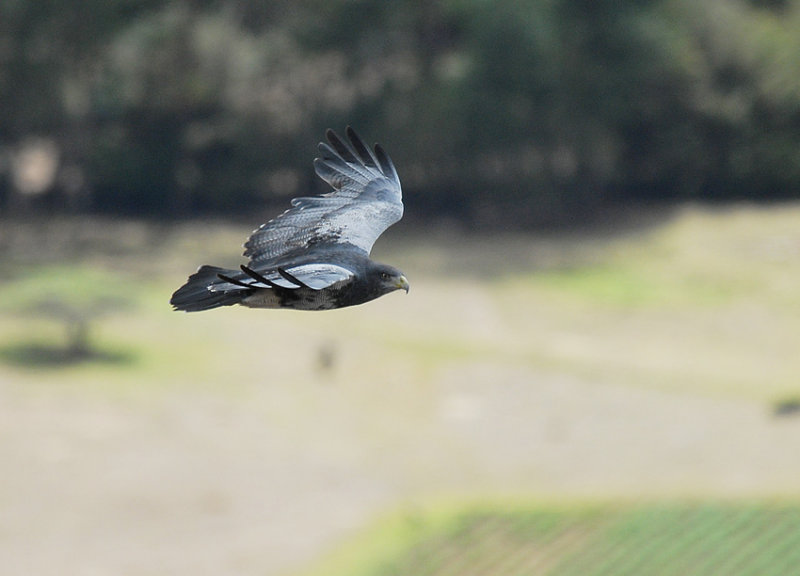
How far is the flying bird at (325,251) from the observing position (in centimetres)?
Result: 872

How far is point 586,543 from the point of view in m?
25.1

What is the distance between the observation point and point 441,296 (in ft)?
136

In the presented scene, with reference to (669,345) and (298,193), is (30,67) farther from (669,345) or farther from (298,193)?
(669,345)

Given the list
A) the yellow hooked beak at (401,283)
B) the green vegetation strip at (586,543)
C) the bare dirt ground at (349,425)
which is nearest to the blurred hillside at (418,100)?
the bare dirt ground at (349,425)

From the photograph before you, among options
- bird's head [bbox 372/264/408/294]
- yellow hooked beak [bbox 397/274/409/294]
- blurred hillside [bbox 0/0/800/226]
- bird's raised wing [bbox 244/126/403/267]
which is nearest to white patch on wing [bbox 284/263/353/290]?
bird's head [bbox 372/264/408/294]

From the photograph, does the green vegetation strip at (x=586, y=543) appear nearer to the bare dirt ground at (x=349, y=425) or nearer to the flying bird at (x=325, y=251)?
the bare dirt ground at (x=349, y=425)

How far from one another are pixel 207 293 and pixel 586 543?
17665 millimetres

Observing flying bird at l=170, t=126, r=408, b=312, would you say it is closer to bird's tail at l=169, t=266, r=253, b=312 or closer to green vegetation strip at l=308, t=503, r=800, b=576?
bird's tail at l=169, t=266, r=253, b=312

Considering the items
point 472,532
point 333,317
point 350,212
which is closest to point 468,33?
point 333,317

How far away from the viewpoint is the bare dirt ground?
88.1 feet

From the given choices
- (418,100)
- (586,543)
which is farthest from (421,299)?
(586,543)

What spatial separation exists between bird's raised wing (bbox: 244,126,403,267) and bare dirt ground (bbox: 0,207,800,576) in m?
14.6

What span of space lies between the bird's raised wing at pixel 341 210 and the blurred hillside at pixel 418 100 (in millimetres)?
32568

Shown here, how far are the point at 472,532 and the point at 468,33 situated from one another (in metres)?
24.4
